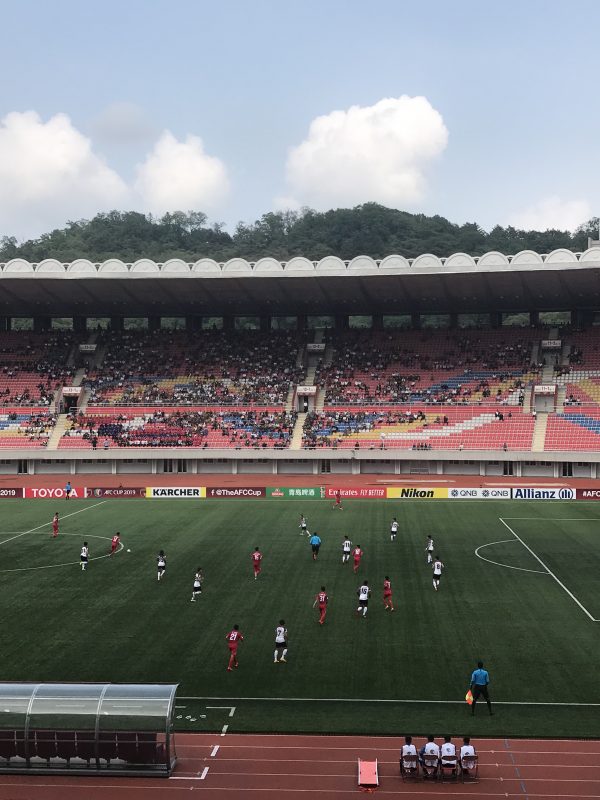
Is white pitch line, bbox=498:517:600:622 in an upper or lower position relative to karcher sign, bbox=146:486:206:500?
upper

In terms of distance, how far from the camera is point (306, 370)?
72875mm

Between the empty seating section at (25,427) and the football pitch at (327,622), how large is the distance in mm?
24680

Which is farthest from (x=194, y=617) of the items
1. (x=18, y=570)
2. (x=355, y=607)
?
(x=18, y=570)

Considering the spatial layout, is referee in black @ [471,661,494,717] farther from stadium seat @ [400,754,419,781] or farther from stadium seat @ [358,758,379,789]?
stadium seat @ [358,758,379,789]

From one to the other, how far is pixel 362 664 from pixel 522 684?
4026 millimetres

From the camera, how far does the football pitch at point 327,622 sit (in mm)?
18203

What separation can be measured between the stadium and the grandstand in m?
0.26

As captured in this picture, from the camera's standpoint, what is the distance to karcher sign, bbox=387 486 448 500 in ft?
160

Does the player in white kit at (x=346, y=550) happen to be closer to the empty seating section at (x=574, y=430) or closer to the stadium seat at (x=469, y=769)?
the stadium seat at (x=469, y=769)

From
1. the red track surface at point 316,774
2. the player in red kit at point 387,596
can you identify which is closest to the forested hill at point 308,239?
the player in red kit at point 387,596

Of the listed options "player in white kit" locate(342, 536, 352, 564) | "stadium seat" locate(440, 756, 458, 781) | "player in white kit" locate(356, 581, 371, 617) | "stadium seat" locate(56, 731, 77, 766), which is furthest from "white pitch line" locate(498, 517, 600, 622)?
"stadium seat" locate(56, 731, 77, 766)

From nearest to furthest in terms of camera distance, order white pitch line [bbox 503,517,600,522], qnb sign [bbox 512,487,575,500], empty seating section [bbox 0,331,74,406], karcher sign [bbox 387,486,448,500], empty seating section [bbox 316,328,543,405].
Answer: white pitch line [bbox 503,517,600,522] → qnb sign [bbox 512,487,575,500] → karcher sign [bbox 387,486,448,500] → empty seating section [bbox 316,328,543,405] → empty seating section [bbox 0,331,74,406]

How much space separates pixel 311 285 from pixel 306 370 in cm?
970

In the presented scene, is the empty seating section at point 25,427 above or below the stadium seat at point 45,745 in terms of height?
above
